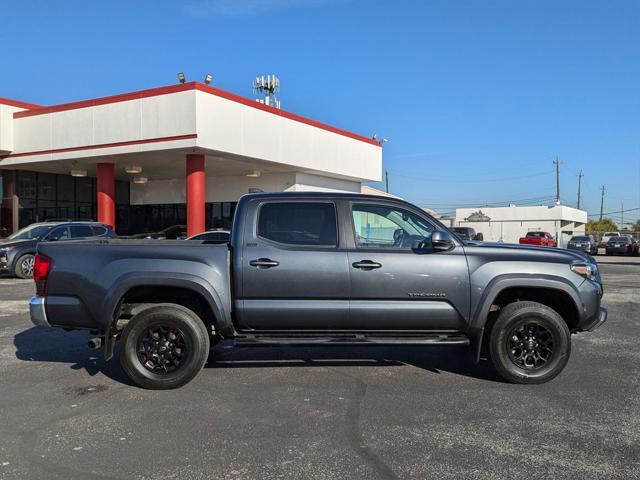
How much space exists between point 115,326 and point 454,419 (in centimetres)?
336

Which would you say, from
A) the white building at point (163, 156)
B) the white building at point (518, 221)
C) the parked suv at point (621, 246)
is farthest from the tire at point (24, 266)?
the white building at point (518, 221)

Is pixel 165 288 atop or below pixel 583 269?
below

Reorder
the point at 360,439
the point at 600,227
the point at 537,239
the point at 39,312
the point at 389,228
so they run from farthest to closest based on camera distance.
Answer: the point at 600,227
the point at 537,239
the point at 389,228
the point at 39,312
the point at 360,439

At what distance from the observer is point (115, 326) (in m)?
5.44

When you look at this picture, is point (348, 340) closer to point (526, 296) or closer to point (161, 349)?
point (161, 349)

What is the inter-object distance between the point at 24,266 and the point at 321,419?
1383cm

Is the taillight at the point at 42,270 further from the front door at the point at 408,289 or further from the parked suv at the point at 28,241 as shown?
the parked suv at the point at 28,241

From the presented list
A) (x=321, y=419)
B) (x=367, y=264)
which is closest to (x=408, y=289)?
(x=367, y=264)

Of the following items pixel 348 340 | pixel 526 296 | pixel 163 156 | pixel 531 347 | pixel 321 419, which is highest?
pixel 163 156

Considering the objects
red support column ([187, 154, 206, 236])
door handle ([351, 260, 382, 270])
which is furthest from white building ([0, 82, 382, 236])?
door handle ([351, 260, 382, 270])

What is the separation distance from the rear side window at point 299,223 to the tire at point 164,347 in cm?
116

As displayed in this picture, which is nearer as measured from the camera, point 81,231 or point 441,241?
point 441,241

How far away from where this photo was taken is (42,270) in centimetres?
548

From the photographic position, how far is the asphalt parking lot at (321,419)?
369cm
